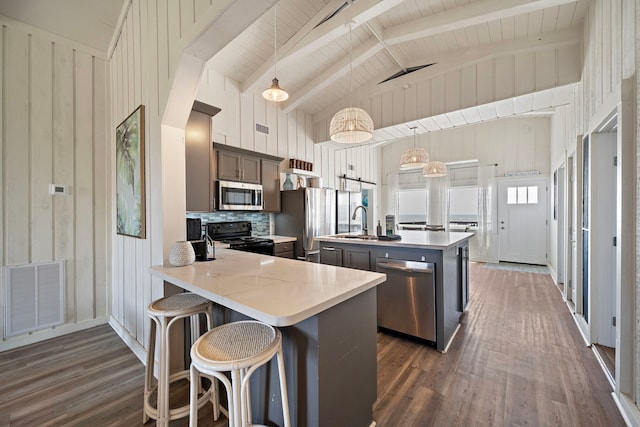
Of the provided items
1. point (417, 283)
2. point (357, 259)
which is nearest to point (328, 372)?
point (417, 283)

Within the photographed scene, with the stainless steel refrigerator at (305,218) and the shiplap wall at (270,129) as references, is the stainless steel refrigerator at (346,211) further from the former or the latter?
the shiplap wall at (270,129)

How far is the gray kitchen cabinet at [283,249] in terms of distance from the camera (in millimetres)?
4040

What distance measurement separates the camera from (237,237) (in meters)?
4.04

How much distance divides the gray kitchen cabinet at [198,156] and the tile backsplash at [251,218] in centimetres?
107

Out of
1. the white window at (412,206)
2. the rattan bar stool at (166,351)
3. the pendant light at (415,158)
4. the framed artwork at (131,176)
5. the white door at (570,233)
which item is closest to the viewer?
the rattan bar stool at (166,351)

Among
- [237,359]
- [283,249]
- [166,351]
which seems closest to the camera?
[237,359]

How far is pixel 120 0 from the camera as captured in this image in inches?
97.3

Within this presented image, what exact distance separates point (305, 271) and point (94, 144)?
10.4 ft

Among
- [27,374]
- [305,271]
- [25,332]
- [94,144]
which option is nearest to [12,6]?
[94,144]

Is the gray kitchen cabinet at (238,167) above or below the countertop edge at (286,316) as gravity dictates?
above

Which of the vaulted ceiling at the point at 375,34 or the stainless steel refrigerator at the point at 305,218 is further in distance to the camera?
the stainless steel refrigerator at the point at 305,218

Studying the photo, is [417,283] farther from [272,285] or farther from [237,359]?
[237,359]

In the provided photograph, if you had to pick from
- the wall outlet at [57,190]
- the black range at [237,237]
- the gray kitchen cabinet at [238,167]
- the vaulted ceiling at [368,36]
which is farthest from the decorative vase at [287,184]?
the wall outlet at [57,190]

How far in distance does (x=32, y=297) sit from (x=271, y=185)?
305cm
